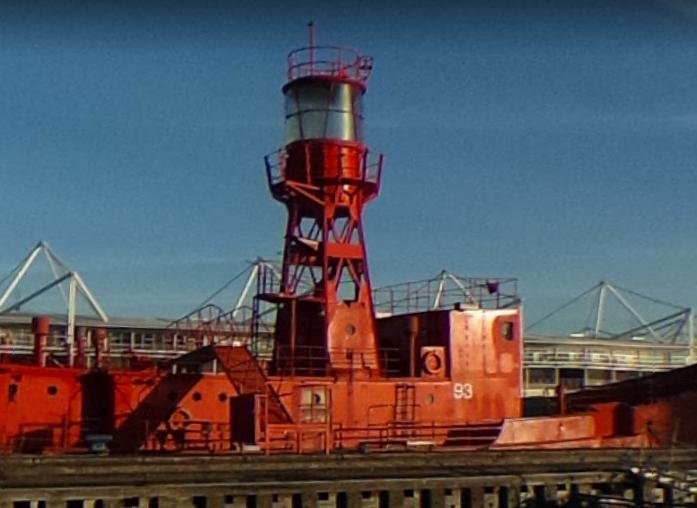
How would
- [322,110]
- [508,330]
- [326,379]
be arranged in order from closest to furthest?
[326,379] → [508,330] → [322,110]

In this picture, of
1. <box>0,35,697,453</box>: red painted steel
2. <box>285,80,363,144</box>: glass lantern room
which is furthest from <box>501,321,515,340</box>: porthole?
<box>285,80,363,144</box>: glass lantern room

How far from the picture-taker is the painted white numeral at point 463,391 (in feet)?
116

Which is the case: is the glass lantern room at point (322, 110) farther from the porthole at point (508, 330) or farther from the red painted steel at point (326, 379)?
the porthole at point (508, 330)

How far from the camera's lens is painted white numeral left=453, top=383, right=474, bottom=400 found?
35.2m

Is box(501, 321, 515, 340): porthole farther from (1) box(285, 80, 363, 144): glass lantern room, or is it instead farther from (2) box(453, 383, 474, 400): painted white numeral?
(1) box(285, 80, 363, 144): glass lantern room

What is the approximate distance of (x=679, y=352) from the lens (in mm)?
147250

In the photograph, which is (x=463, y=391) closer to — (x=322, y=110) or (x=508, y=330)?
(x=508, y=330)

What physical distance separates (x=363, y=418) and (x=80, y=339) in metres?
9.54

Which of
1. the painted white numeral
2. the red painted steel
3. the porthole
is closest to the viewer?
the red painted steel

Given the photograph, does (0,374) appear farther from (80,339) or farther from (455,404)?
(455,404)

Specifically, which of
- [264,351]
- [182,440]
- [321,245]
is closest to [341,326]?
[321,245]

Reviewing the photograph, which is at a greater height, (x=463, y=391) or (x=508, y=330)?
(x=508, y=330)

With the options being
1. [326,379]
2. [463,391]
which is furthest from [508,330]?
[326,379]

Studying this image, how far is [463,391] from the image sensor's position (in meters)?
35.4
